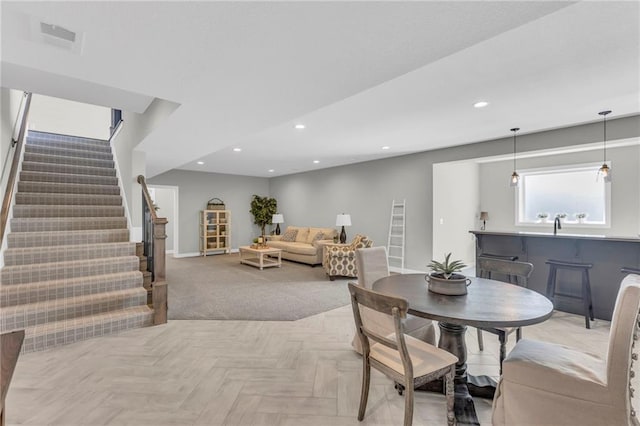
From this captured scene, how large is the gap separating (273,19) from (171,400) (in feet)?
7.99

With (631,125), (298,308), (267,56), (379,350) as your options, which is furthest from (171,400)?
(631,125)

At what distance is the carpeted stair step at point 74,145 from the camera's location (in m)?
5.24

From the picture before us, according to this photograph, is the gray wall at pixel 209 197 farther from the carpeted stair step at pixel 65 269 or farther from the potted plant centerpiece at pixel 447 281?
the potted plant centerpiece at pixel 447 281

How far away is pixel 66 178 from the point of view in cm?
481

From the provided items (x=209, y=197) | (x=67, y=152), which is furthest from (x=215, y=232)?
(x=67, y=152)

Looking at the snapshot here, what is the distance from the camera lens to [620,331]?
135cm

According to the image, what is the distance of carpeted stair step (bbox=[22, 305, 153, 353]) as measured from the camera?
9.09ft

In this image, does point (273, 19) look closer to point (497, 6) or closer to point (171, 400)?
point (497, 6)

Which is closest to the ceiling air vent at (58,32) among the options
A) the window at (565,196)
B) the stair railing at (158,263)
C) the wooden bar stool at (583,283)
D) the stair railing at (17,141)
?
the stair railing at (158,263)

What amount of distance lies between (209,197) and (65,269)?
5.68 metres

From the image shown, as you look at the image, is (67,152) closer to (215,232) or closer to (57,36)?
(215,232)

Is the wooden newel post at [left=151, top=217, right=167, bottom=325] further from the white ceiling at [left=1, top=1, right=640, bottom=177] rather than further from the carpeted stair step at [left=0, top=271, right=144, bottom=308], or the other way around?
the white ceiling at [left=1, top=1, right=640, bottom=177]

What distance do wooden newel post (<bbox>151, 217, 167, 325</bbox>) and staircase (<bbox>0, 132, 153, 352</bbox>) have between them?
109mm

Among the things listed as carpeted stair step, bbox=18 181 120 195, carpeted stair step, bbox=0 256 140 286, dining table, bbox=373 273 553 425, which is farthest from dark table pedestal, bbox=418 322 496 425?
carpeted stair step, bbox=18 181 120 195
